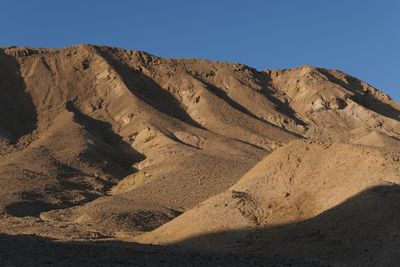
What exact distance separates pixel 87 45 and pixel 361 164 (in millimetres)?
56400

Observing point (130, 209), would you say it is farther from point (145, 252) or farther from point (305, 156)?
point (145, 252)

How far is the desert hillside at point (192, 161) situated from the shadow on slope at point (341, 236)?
51mm

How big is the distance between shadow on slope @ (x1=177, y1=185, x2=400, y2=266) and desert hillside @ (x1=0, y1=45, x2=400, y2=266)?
0.17 feet

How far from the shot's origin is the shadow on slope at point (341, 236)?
17.2m

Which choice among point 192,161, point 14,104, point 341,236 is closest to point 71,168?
point 192,161

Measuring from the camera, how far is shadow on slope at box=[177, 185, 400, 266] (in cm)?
1717

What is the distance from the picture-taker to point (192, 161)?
45562mm

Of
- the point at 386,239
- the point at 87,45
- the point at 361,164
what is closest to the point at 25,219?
the point at 361,164

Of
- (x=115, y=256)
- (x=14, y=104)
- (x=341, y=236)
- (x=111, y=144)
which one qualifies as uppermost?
(x=14, y=104)

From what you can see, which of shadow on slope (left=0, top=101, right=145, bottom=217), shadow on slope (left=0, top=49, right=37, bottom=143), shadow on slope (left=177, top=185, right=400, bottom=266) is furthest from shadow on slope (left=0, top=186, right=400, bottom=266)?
shadow on slope (left=0, top=49, right=37, bottom=143)

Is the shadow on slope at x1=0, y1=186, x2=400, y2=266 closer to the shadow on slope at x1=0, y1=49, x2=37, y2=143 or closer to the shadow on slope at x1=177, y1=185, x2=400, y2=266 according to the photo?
the shadow on slope at x1=177, y1=185, x2=400, y2=266

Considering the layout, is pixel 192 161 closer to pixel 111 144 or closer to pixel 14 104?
pixel 111 144

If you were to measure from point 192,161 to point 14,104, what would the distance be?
81.7 ft

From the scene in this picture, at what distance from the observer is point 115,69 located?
6938 centimetres
